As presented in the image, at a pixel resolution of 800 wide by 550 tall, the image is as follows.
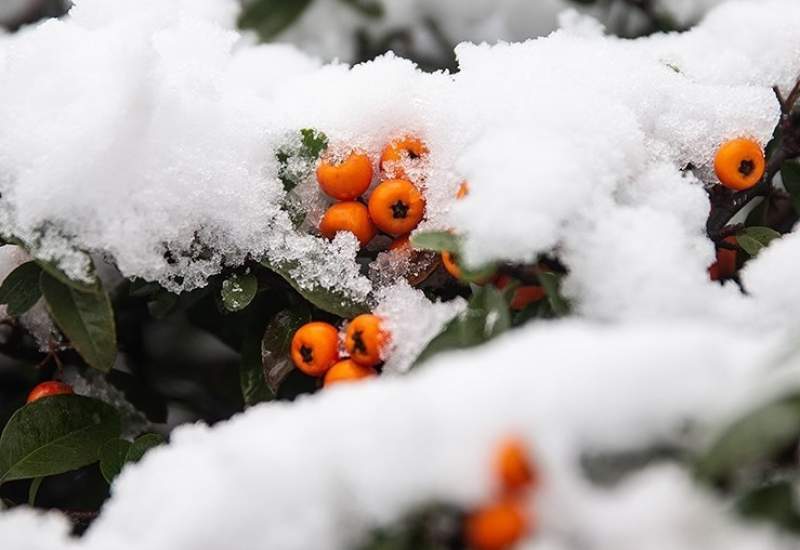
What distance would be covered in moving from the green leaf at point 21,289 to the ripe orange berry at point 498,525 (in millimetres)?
755

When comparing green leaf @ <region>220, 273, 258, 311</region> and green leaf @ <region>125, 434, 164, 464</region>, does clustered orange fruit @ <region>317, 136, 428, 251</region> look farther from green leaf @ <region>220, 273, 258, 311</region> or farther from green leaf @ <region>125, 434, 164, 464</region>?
green leaf @ <region>125, 434, 164, 464</region>

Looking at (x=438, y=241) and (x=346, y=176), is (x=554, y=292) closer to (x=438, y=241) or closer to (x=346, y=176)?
(x=438, y=241)

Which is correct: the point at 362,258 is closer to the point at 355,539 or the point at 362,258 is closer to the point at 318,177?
the point at 318,177

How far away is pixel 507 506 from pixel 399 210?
593 mm

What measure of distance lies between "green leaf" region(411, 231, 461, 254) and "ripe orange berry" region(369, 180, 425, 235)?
0.15 meters

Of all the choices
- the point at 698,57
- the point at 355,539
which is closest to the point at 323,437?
the point at 355,539

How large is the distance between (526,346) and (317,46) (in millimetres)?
1771

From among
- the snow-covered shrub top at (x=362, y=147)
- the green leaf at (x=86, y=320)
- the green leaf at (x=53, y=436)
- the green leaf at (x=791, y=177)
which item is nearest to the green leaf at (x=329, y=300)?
the snow-covered shrub top at (x=362, y=147)

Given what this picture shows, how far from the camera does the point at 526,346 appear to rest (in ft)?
2.60

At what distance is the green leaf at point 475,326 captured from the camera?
100cm

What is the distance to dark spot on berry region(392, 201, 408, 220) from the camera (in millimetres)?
1248

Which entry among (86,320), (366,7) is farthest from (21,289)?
(366,7)

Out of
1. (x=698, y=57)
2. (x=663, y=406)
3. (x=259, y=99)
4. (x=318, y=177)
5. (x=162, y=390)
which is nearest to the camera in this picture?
(x=663, y=406)

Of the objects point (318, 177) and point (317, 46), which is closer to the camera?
point (318, 177)
